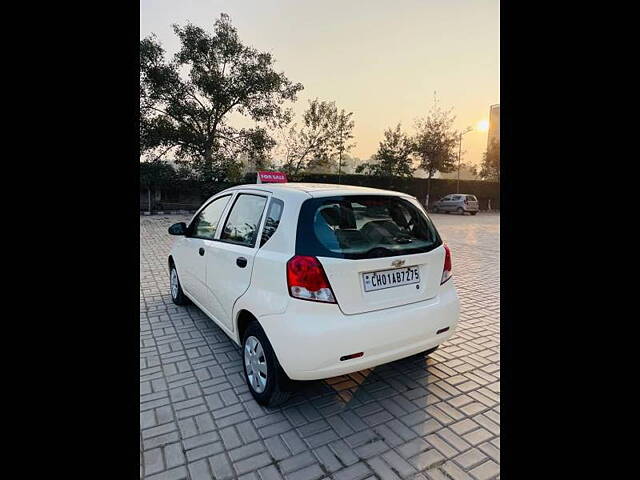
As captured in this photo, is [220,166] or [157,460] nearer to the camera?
[157,460]

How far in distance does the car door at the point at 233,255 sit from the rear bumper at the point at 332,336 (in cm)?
52

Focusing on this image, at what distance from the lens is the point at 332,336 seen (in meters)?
2.41

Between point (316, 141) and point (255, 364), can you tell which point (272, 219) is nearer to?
point (255, 364)

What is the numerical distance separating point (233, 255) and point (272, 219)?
566mm

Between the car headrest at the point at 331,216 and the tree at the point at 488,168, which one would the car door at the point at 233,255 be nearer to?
the car headrest at the point at 331,216

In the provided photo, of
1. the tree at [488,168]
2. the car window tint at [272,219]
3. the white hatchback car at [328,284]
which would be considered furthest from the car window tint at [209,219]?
the tree at [488,168]

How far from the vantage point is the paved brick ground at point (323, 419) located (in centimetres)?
223

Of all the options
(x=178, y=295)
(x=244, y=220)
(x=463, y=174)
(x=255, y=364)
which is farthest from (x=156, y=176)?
(x=463, y=174)
